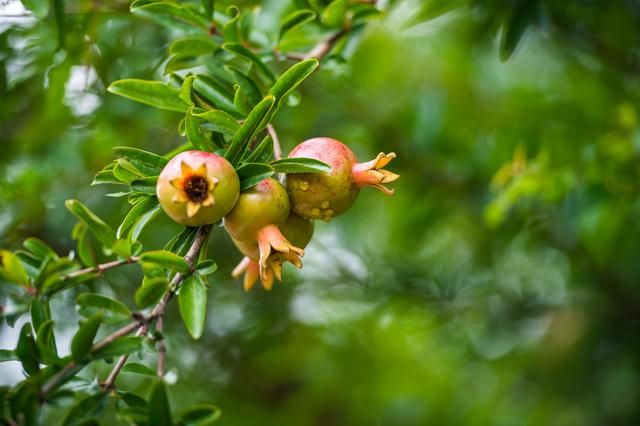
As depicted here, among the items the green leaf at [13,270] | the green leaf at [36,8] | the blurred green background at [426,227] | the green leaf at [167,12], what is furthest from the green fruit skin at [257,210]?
the blurred green background at [426,227]

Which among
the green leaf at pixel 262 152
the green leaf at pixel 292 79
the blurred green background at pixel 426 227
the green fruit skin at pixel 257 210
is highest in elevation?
the green leaf at pixel 292 79

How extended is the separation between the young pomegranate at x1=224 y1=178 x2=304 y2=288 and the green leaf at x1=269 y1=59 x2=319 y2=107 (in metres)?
0.15

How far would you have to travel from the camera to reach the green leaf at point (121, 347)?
0.92 metres

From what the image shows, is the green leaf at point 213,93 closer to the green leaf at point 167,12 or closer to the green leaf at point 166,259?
the green leaf at point 167,12

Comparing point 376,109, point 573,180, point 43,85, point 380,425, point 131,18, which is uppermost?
point 131,18

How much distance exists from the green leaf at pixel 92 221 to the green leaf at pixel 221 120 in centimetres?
22

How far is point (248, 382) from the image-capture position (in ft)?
9.13

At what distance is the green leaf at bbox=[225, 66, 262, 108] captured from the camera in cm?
123

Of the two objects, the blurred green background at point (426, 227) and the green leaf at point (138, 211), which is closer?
the green leaf at point (138, 211)

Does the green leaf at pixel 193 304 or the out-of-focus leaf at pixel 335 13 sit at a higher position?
the out-of-focus leaf at pixel 335 13

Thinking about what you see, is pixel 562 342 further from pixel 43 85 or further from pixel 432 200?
pixel 43 85

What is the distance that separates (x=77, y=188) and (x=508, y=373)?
200 cm

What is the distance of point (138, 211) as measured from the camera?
105 cm

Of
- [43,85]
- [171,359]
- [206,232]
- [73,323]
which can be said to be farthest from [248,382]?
[206,232]
